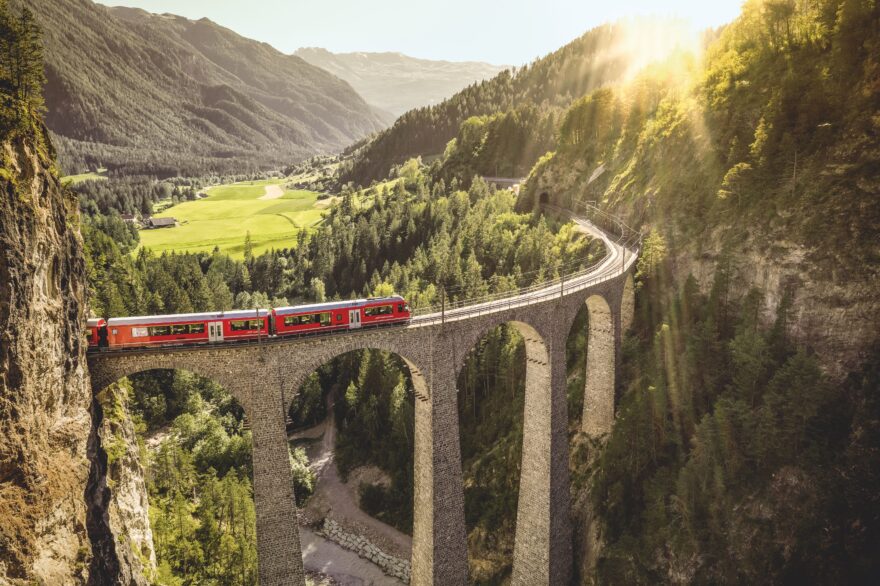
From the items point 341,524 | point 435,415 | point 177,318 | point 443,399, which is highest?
point 177,318

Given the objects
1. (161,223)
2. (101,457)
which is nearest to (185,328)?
(101,457)

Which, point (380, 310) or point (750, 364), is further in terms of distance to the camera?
point (750, 364)

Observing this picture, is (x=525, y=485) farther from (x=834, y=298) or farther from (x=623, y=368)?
(x=834, y=298)

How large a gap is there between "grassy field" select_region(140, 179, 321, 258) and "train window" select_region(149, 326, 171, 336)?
92.6 meters

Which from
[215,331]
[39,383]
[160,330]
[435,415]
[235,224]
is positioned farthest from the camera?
[235,224]

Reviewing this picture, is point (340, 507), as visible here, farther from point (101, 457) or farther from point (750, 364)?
point (750, 364)

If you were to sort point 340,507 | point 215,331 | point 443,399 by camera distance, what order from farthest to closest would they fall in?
point 340,507, point 443,399, point 215,331

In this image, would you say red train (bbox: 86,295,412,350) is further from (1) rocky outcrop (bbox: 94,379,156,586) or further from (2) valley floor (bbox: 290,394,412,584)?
(2) valley floor (bbox: 290,394,412,584)

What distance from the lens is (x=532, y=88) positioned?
18250 cm

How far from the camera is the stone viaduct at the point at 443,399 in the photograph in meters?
30.8

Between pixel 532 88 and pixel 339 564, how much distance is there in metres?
168

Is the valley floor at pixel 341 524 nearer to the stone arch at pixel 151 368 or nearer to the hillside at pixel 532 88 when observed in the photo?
the stone arch at pixel 151 368

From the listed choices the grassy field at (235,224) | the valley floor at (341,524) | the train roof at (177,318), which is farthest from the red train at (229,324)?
the grassy field at (235,224)

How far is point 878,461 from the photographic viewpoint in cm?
3394
